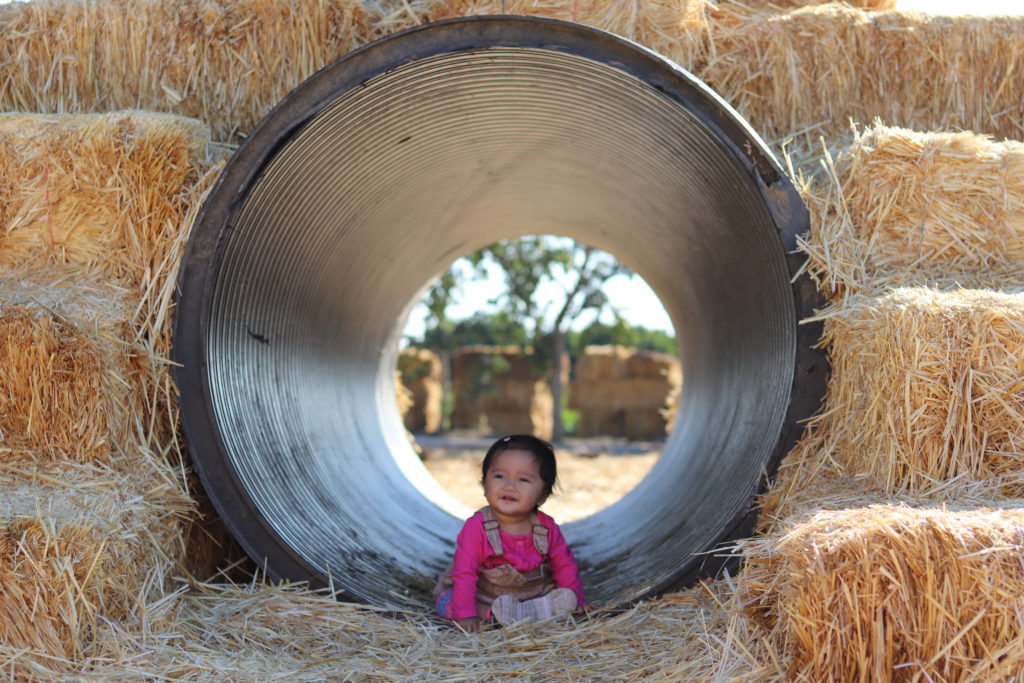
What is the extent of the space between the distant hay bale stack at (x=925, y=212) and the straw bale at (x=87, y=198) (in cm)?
272

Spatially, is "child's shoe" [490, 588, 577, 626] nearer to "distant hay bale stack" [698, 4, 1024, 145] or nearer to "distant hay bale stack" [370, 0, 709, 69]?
"distant hay bale stack" [698, 4, 1024, 145]

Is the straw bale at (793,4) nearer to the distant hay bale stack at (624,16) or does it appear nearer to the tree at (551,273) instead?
the distant hay bale stack at (624,16)

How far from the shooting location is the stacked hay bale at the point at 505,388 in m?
21.1

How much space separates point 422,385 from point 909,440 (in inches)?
708

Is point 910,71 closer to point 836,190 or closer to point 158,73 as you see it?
point 836,190

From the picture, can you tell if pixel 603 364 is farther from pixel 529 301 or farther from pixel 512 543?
pixel 512 543

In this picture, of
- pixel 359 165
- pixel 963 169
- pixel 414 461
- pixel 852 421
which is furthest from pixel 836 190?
pixel 414 461

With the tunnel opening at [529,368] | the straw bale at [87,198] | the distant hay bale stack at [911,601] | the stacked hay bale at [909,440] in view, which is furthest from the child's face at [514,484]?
the tunnel opening at [529,368]

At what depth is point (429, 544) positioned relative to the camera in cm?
496

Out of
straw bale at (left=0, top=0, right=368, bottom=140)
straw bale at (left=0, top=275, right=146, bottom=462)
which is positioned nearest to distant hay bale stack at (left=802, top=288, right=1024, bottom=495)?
straw bale at (left=0, top=275, right=146, bottom=462)

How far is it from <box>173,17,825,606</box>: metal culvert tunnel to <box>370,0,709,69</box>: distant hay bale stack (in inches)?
21.1

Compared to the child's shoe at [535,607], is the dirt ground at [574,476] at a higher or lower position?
lower

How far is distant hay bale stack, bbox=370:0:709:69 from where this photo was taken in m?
4.41

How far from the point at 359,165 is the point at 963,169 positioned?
105 inches
